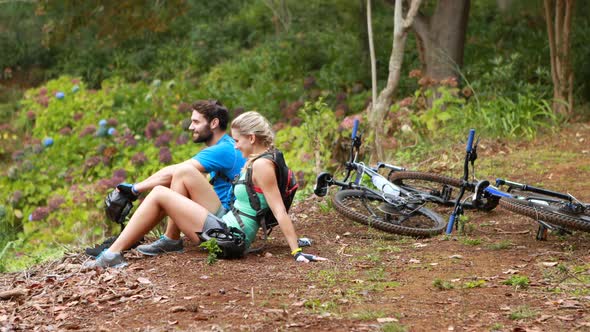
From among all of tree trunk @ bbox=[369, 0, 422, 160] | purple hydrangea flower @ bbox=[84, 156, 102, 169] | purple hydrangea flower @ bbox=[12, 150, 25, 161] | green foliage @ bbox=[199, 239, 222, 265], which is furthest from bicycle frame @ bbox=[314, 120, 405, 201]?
purple hydrangea flower @ bbox=[12, 150, 25, 161]

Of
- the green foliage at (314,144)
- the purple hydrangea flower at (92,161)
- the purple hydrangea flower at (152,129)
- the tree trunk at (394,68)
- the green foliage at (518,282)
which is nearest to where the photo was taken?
the green foliage at (518,282)

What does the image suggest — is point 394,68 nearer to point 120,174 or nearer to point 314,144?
point 314,144

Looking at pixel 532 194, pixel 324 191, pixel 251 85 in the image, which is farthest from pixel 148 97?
pixel 532 194

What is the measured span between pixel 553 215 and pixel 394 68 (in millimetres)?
3591

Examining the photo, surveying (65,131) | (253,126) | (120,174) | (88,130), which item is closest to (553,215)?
(253,126)

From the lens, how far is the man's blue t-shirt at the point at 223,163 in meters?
5.73

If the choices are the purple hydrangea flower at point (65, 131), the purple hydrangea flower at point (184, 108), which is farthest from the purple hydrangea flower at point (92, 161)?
the purple hydrangea flower at point (184, 108)

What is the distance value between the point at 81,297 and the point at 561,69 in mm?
7649

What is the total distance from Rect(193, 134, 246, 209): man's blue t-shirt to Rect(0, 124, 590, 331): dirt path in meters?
0.47

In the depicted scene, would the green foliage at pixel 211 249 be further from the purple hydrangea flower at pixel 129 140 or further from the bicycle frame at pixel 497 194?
the purple hydrangea flower at pixel 129 140

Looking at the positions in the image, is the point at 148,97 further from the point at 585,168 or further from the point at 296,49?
the point at 585,168

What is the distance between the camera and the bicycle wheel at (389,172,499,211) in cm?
647

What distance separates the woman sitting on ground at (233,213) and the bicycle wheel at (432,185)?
1.67 metres

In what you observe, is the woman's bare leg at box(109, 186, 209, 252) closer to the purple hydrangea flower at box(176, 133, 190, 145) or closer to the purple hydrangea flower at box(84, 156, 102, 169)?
the purple hydrangea flower at box(84, 156, 102, 169)
